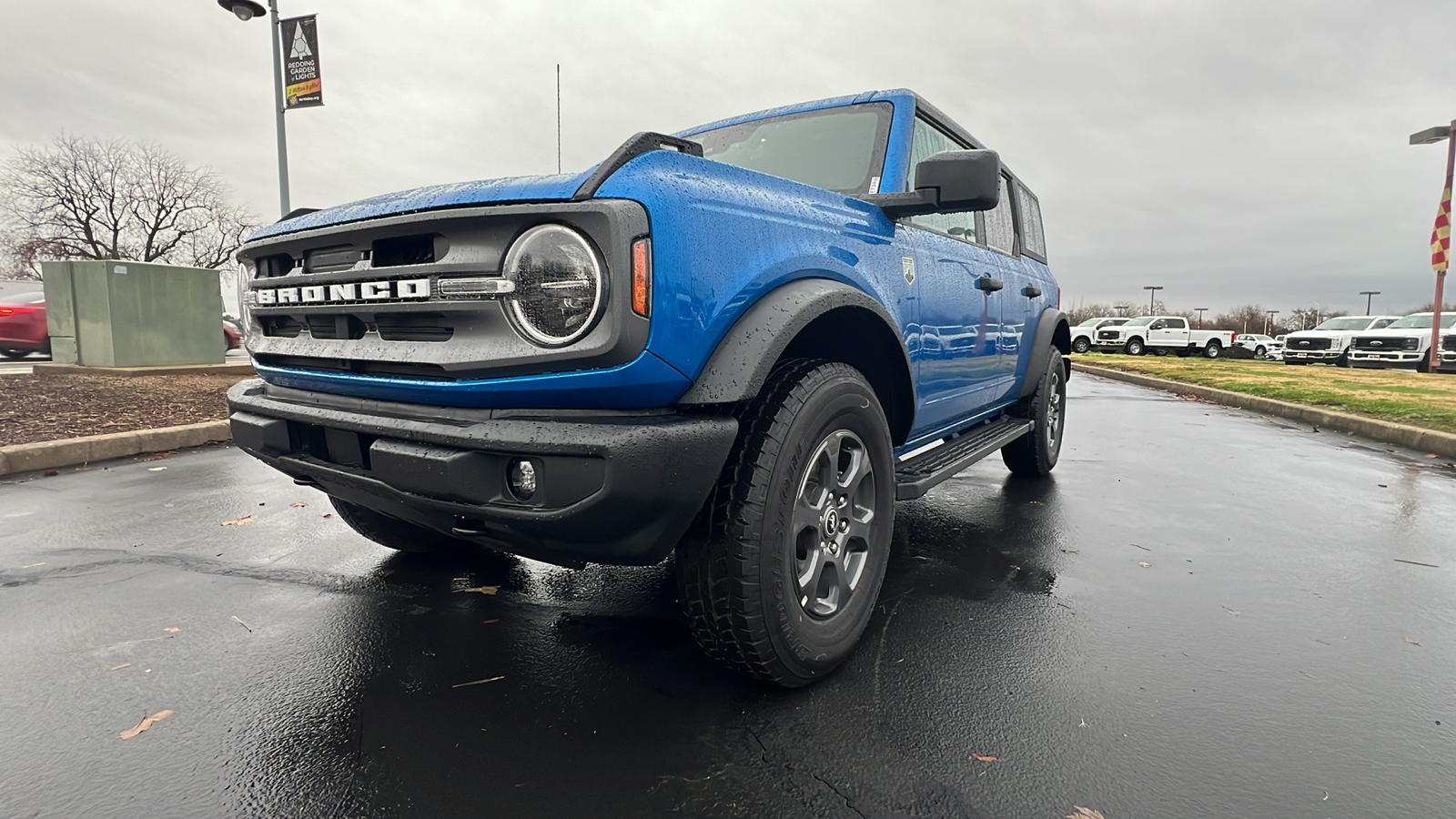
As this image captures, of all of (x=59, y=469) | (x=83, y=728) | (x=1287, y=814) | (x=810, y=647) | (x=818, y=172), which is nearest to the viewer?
(x=1287, y=814)

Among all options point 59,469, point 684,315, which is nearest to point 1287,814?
point 684,315

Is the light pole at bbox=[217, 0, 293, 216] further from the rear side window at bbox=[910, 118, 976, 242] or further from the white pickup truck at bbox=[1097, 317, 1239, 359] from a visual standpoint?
the white pickup truck at bbox=[1097, 317, 1239, 359]

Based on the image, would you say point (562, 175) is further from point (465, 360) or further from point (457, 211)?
point (465, 360)

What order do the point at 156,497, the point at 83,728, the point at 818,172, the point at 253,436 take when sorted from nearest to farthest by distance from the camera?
1. the point at 83,728
2. the point at 253,436
3. the point at 818,172
4. the point at 156,497

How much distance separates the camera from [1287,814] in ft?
5.18

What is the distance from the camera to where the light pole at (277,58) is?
9.30 m

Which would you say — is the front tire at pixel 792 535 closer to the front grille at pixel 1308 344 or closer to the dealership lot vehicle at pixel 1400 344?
the dealership lot vehicle at pixel 1400 344

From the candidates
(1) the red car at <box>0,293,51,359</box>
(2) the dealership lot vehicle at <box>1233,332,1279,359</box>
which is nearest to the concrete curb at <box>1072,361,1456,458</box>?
(1) the red car at <box>0,293,51,359</box>

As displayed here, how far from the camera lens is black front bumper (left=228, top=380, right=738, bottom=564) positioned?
5.25ft

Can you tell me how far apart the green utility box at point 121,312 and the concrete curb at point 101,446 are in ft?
17.9

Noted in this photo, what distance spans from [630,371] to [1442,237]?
21.6 metres

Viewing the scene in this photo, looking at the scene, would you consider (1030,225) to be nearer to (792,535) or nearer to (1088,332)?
(792,535)

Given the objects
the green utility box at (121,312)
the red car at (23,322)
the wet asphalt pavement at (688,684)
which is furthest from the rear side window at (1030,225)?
the red car at (23,322)

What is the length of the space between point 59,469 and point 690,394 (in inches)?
210
